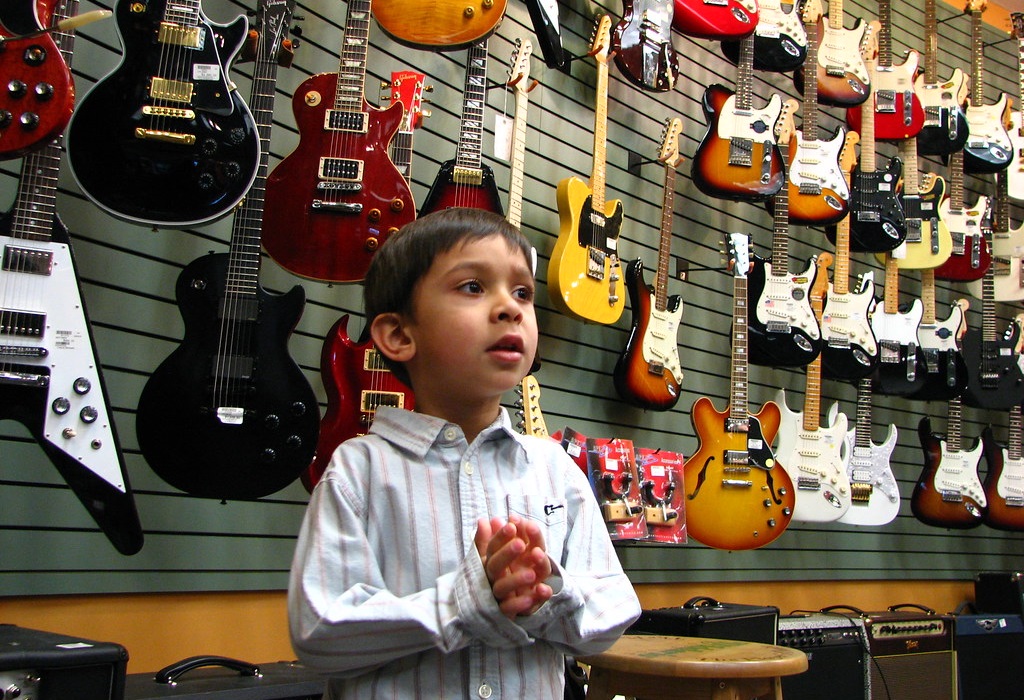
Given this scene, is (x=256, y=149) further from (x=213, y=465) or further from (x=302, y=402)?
(x=213, y=465)

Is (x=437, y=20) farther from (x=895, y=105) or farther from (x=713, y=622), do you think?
(x=895, y=105)

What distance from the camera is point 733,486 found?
11.7 feet

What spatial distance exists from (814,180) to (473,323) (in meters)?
3.61

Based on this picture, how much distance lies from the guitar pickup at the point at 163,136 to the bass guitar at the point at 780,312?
8.87 ft

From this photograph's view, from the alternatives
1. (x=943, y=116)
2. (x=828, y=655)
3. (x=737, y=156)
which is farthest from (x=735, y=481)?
(x=943, y=116)

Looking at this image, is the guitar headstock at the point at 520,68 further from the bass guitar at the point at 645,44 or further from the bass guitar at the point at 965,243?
the bass guitar at the point at 965,243

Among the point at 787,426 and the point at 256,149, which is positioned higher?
the point at 256,149

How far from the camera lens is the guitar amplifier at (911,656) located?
3.49 m

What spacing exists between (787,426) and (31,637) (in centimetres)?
327

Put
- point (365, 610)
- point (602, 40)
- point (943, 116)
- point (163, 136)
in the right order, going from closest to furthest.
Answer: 1. point (365, 610)
2. point (163, 136)
3. point (602, 40)
4. point (943, 116)

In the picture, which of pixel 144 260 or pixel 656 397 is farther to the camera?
pixel 656 397

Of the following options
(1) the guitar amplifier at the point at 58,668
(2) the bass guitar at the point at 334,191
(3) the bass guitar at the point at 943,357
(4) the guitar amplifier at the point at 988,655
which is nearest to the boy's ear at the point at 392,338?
(1) the guitar amplifier at the point at 58,668

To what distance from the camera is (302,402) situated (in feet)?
7.30

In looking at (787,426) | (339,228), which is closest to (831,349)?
(787,426)
